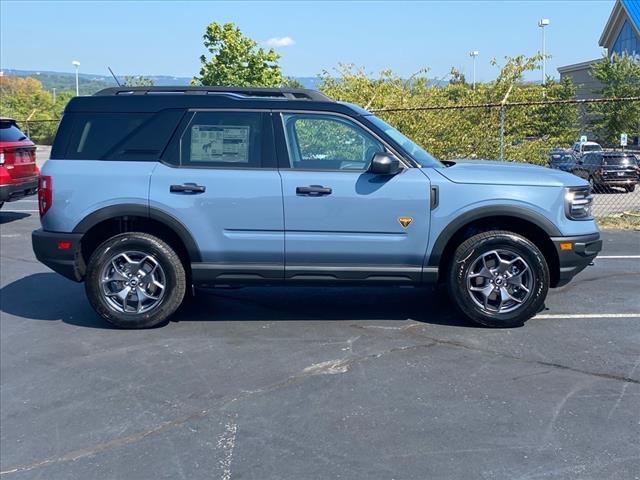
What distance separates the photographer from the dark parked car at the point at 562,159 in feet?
47.8

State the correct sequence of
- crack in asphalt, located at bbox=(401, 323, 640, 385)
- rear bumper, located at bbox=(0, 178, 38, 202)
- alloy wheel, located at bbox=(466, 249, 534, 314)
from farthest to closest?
rear bumper, located at bbox=(0, 178, 38, 202) < alloy wheel, located at bbox=(466, 249, 534, 314) < crack in asphalt, located at bbox=(401, 323, 640, 385)

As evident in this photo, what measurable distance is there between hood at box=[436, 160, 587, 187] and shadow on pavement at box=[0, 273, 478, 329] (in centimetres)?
123

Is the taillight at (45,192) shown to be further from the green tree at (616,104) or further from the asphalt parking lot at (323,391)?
the green tree at (616,104)

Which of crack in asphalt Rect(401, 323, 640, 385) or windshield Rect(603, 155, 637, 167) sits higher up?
windshield Rect(603, 155, 637, 167)

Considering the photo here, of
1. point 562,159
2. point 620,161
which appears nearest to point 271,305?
point 562,159

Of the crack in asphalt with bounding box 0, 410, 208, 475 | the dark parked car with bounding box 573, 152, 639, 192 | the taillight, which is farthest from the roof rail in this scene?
the dark parked car with bounding box 573, 152, 639, 192

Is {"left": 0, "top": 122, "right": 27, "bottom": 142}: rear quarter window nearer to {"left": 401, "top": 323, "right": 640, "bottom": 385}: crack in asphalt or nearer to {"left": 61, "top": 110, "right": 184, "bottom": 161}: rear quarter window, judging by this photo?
{"left": 61, "top": 110, "right": 184, "bottom": 161}: rear quarter window

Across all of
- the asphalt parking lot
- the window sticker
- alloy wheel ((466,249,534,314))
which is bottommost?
the asphalt parking lot

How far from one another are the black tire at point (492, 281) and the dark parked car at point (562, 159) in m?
8.66

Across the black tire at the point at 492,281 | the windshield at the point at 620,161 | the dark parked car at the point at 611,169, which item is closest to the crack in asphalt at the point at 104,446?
the black tire at the point at 492,281

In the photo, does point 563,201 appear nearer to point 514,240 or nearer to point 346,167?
point 514,240

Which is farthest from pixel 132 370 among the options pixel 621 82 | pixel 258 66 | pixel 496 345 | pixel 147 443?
pixel 621 82

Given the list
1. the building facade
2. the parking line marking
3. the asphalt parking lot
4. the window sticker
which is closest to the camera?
the asphalt parking lot

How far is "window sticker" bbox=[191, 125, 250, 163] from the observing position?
237 inches
